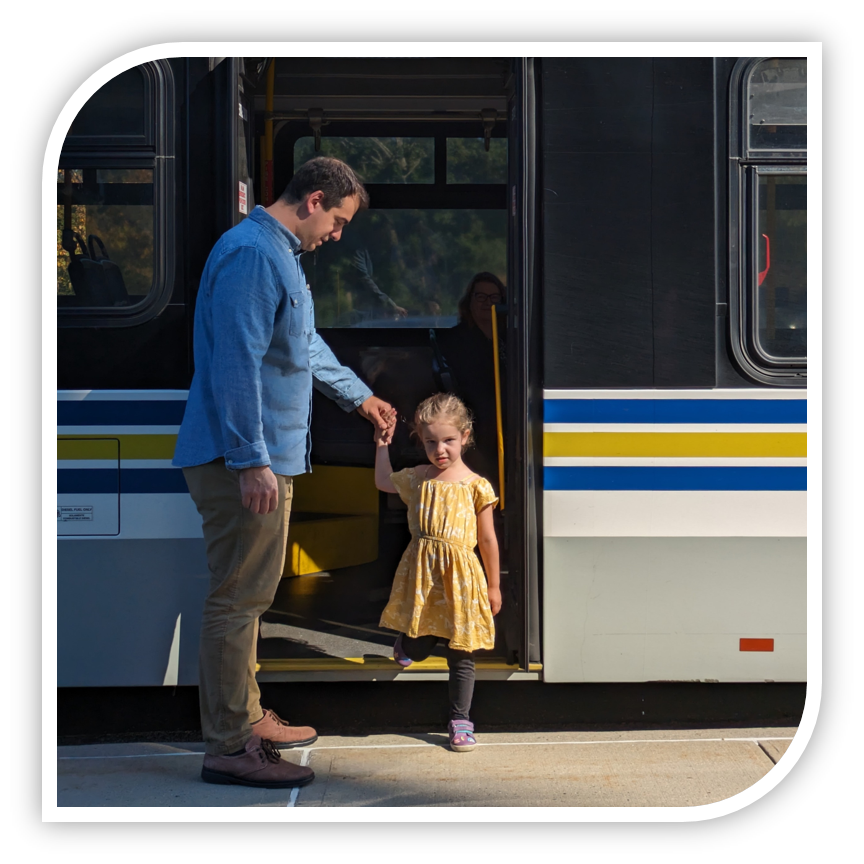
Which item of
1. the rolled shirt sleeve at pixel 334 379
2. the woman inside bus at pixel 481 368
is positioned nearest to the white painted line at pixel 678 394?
the rolled shirt sleeve at pixel 334 379

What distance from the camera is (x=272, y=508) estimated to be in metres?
2.67

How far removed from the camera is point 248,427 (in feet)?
8.55

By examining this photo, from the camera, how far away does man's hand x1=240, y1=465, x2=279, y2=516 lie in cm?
262

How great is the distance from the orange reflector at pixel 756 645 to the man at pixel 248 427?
1.53m

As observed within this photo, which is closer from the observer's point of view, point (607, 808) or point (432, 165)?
point (607, 808)

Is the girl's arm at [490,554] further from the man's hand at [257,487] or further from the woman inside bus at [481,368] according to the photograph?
the woman inside bus at [481,368]

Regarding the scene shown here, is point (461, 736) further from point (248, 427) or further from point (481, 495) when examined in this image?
point (248, 427)

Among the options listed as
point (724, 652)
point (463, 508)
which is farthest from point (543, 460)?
point (724, 652)

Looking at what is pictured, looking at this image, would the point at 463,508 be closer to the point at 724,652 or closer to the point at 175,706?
the point at 724,652

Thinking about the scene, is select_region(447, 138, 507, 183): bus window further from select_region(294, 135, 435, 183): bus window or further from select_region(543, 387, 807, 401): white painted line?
select_region(543, 387, 807, 401): white painted line

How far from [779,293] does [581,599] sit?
1.25m

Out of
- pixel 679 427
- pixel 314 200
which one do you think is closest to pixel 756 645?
pixel 679 427

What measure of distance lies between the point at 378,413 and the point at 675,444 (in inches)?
40.7

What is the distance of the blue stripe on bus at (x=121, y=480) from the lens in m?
3.02
